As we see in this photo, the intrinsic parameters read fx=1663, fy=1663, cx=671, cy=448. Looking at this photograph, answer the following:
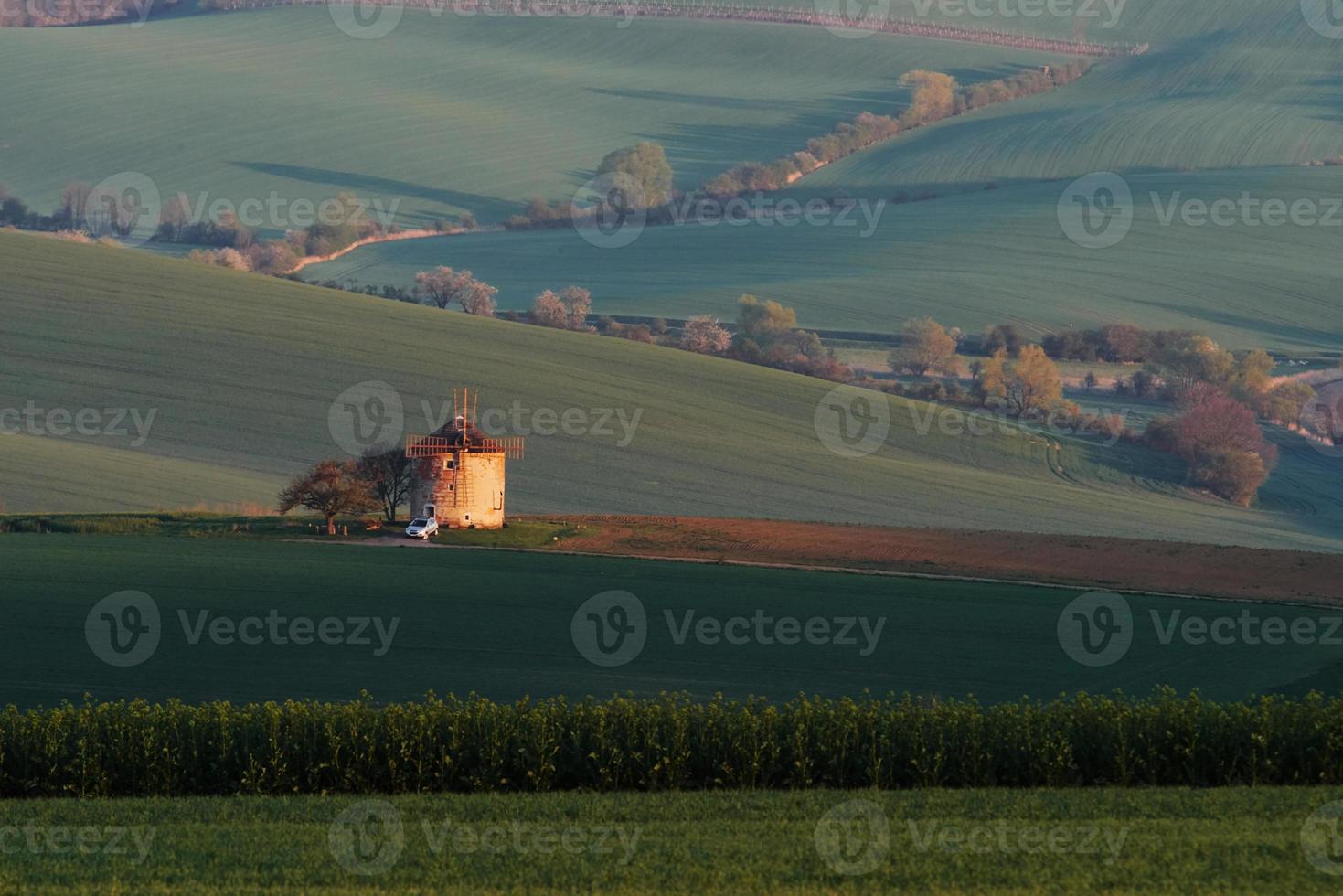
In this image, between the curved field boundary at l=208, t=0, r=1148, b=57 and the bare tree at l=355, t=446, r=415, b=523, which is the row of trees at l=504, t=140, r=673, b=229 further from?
the bare tree at l=355, t=446, r=415, b=523

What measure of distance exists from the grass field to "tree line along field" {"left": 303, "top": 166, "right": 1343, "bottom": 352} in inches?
3242

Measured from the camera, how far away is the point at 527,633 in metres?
33.9

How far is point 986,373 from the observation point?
8756 centimetres

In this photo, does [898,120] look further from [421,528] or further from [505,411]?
[421,528]

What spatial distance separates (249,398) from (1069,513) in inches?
1334

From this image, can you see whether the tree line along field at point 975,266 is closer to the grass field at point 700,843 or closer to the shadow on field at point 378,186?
the shadow on field at point 378,186

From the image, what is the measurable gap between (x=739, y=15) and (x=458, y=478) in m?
157

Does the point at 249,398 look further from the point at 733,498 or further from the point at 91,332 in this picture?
the point at 733,498

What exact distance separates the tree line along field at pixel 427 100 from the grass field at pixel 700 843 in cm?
11688

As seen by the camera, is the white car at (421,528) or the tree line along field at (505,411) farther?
the tree line along field at (505,411)

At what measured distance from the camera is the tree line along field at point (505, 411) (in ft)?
201

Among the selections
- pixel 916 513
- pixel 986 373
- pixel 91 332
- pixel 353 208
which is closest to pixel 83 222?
pixel 353 208

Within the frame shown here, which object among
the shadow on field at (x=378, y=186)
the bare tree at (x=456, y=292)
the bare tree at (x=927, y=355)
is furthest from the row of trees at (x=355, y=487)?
the shadow on field at (x=378, y=186)

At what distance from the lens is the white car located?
43625 millimetres
